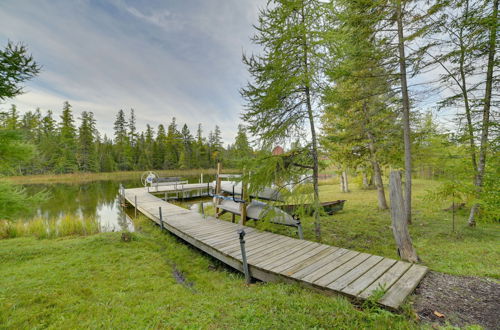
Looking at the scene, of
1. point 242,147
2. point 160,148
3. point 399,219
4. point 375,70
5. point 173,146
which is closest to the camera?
point 399,219

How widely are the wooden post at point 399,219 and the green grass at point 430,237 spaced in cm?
36

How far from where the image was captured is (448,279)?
2.76m

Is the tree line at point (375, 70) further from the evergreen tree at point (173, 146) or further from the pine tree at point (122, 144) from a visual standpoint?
the pine tree at point (122, 144)

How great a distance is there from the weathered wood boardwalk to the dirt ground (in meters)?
0.15

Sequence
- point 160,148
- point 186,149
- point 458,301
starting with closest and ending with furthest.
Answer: point 458,301
point 160,148
point 186,149

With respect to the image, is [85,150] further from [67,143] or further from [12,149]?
[12,149]

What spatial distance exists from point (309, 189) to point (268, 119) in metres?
2.11

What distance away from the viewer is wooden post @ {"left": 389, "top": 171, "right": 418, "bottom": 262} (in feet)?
11.5

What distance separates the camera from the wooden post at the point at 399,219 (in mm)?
3502

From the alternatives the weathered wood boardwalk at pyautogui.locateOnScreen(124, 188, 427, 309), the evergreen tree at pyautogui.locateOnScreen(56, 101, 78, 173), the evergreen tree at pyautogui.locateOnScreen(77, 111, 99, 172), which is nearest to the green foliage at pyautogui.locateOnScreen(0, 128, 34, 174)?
the weathered wood boardwalk at pyautogui.locateOnScreen(124, 188, 427, 309)

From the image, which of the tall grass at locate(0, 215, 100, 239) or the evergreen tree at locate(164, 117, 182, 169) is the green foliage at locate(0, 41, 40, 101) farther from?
the evergreen tree at locate(164, 117, 182, 169)

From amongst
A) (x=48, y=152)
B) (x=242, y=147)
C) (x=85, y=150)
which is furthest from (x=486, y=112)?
(x=48, y=152)

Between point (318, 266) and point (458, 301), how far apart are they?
5.50 ft

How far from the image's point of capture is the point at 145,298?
3.08m
